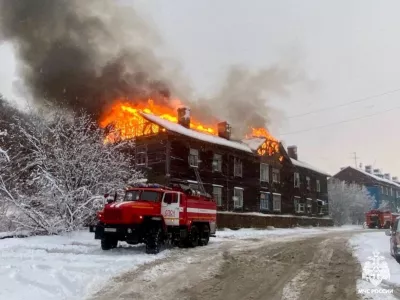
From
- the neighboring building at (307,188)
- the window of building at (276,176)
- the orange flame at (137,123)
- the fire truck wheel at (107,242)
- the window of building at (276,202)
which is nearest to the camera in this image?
the fire truck wheel at (107,242)

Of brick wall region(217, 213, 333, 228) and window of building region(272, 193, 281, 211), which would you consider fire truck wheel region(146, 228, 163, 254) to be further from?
window of building region(272, 193, 281, 211)

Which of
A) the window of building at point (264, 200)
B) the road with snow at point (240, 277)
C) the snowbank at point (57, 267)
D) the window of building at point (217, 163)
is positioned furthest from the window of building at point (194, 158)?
the road with snow at point (240, 277)

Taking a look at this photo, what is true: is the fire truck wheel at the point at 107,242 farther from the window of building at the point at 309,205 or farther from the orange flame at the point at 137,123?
the window of building at the point at 309,205

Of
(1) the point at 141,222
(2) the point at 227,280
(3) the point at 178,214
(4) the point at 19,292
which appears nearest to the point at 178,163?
(3) the point at 178,214

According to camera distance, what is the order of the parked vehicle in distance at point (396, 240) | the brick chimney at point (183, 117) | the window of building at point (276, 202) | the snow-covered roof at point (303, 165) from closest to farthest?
the parked vehicle in distance at point (396, 240) < the brick chimney at point (183, 117) < the window of building at point (276, 202) < the snow-covered roof at point (303, 165)

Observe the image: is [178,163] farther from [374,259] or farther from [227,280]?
[227,280]

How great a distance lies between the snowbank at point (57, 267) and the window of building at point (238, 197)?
19240 millimetres

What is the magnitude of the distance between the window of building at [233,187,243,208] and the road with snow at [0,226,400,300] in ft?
62.9

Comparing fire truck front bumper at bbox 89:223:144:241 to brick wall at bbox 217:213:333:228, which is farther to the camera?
brick wall at bbox 217:213:333:228

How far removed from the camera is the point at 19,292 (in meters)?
8.09

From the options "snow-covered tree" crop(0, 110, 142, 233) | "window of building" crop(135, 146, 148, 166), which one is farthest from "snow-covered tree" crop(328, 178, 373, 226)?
"snow-covered tree" crop(0, 110, 142, 233)

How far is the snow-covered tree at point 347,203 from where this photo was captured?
5831 cm

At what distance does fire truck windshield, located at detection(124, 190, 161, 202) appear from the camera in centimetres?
1577

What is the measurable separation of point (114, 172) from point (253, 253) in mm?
9376
